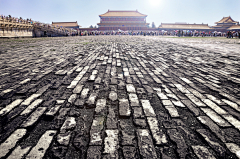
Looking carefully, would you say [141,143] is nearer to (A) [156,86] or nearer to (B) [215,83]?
(A) [156,86]

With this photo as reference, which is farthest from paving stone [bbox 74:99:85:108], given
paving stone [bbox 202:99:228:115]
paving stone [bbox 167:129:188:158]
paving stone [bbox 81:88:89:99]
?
paving stone [bbox 202:99:228:115]

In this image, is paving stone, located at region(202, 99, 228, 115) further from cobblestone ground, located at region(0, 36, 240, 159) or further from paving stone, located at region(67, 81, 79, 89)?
paving stone, located at region(67, 81, 79, 89)

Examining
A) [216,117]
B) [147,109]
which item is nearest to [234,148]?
[216,117]

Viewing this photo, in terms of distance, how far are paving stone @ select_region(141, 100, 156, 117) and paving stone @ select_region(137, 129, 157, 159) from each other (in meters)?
0.35

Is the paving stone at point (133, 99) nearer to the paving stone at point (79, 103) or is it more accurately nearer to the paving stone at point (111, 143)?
the paving stone at point (111, 143)

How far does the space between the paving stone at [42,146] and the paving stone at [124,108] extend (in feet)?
2.96

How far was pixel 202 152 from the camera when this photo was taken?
1.33 m

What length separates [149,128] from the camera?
1.62m

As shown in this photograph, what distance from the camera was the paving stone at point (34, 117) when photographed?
167 cm

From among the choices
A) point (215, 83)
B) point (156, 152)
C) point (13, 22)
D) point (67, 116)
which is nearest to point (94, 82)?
point (67, 116)

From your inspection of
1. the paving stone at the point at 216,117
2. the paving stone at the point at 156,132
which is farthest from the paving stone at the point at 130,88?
the paving stone at the point at 216,117

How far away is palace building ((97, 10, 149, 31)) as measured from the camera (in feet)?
166

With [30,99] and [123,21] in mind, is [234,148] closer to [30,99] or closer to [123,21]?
[30,99]

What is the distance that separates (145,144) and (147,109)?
674 millimetres
